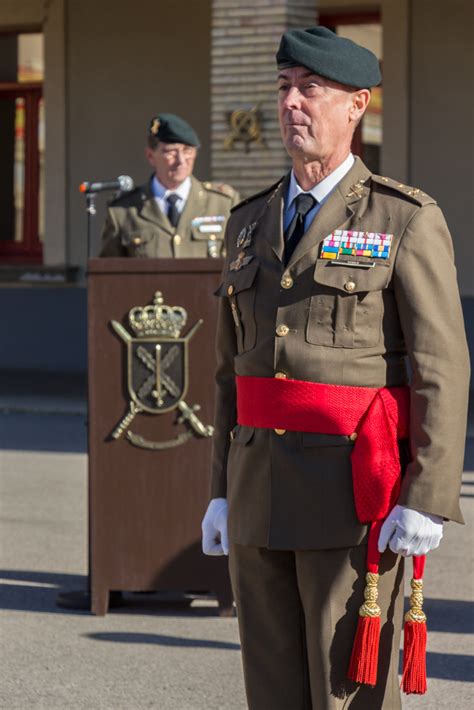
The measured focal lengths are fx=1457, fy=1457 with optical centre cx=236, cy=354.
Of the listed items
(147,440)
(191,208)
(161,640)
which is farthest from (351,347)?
(191,208)

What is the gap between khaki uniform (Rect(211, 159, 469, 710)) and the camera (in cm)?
297

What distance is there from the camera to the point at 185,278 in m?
5.62

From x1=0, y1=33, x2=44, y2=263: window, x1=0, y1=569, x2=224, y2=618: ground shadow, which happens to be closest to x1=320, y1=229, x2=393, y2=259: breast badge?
x1=0, y1=569, x2=224, y2=618: ground shadow

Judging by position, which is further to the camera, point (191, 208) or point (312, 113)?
point (191, 208)

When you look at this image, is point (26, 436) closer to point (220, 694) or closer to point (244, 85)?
point (244, 85)

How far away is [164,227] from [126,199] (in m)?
0.28

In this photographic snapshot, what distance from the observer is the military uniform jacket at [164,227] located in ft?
22.8

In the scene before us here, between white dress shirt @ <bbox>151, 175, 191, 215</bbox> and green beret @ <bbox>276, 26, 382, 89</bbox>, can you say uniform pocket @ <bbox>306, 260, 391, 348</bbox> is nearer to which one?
green beret @ <bbox>276, 26, 382, 89</bbox>

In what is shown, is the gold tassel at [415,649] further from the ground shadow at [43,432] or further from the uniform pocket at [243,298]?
the ground shadow at [43,432]

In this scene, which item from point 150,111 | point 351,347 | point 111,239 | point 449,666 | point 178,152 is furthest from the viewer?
Answer: point 150,111

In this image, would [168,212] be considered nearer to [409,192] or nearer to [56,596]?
[56,596]

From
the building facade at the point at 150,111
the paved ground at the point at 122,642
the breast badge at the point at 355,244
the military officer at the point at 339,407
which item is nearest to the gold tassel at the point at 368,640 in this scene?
the military officer at the point at 339,407

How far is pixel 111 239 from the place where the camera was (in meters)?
7.03

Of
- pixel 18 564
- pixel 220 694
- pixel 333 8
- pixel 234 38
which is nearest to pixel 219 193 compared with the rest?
pixel 18 564
